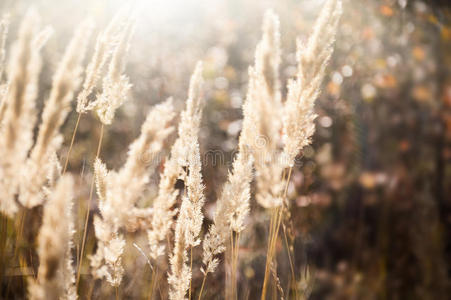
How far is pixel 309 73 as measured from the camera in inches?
47.6

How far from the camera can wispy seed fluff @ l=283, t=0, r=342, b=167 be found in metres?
1.20

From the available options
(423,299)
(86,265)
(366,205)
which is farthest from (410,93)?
(86,265)

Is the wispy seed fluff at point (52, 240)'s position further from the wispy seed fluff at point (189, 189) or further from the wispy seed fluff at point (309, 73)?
the wispy seed fluff at point (309, 73)

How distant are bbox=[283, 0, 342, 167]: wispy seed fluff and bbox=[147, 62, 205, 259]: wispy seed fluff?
12.1 inches

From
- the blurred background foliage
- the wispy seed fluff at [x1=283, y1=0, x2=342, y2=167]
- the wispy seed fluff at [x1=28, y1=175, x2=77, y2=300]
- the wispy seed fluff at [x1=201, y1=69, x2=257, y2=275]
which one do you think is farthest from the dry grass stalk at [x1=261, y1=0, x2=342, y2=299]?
the blurred background foliage

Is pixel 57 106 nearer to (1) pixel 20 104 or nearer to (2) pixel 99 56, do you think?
(1) pixel 20 104

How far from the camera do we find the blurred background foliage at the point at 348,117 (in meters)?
3.59

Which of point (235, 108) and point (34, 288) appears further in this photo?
point (235, 108)

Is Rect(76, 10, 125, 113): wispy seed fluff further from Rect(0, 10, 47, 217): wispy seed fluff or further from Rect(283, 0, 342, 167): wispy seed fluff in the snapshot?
Rect(283, 0, 342, 167): wispy seed fluff

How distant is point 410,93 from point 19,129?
5.99 m

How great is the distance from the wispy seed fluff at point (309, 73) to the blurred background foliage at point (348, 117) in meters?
1.70

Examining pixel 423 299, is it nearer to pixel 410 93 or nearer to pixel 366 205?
pixel 366 205

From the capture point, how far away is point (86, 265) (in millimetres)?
2047

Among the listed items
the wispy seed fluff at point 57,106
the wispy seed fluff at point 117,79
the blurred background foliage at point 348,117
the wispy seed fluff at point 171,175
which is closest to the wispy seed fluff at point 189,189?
the wispy seed fluff at point 171,175
